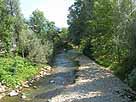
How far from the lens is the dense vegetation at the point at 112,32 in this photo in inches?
1468

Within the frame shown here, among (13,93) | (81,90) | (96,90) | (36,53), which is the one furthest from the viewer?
(36,53)

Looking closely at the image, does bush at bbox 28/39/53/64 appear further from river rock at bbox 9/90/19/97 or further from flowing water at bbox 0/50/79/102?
river rock at bbox 9/90/19/97

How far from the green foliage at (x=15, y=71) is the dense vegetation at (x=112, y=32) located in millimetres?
13772

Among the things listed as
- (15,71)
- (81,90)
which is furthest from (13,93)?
(15,71)

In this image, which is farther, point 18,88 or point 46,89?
point 18,88

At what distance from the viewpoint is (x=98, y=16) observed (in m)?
63.9

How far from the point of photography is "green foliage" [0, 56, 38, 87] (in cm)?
4938

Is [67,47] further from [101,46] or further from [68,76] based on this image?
[68,76]

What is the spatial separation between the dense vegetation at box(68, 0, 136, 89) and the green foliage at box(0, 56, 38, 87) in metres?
13.8

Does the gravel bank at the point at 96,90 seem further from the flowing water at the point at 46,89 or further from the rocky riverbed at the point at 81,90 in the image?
the flowing water at the point at 46,89

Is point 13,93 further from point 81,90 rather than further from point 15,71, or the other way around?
point 15,71

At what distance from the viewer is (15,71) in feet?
177

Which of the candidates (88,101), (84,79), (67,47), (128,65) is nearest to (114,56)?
(84,79)

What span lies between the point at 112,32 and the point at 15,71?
18828mm
